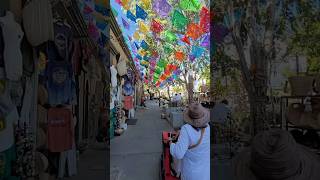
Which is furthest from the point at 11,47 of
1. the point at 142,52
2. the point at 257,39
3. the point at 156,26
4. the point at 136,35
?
the point at 142,52

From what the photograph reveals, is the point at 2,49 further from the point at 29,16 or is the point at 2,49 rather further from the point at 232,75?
the point at 232,75

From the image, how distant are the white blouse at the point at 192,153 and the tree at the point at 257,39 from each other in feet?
15.1

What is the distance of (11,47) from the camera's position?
421 centimetres

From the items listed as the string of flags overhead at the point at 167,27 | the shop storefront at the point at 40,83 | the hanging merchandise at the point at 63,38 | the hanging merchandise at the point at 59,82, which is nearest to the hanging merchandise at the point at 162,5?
the string of flags overhead at the point at 167,27

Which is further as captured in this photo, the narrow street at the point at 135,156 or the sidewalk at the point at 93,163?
the narrow street at the point at 135,156

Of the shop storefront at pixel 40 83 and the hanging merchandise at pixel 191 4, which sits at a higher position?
the hanging merchandise at pixel 191 4

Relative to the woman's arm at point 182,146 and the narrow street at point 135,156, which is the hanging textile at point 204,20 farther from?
the woman's arm at point 182,146

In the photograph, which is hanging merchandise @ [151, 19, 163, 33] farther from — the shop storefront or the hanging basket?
the hanging basket

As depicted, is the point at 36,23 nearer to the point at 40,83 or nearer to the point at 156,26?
the point at 40,83

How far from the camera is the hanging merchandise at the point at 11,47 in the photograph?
414 centimetres

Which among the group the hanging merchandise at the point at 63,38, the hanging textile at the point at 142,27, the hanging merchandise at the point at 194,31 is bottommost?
the hanging merchandise at the point at 63,38

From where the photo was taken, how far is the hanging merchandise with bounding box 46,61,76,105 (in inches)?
224

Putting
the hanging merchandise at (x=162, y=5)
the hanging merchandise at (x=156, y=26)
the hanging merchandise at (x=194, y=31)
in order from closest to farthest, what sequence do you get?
the hanging merchandise at (x=162, y=5) → the hanging merchandise at (x=194, y=31) → the hanging merchandise at (x=156, y=26)

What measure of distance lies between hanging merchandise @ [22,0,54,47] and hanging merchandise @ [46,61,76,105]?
41.7 inches
